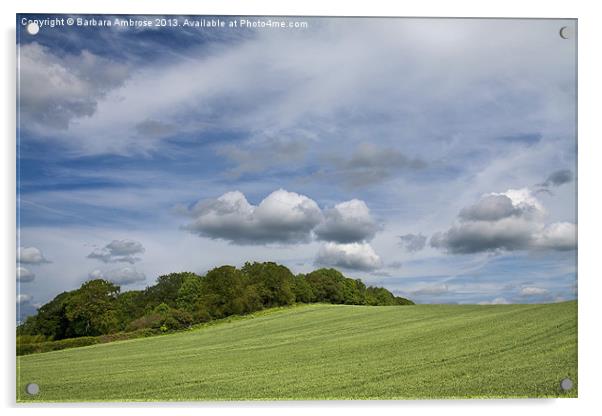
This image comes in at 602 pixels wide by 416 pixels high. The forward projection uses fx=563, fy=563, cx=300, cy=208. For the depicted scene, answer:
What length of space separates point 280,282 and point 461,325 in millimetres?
2419

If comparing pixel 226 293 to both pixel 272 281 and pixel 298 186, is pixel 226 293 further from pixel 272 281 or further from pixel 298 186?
pixel 298 186

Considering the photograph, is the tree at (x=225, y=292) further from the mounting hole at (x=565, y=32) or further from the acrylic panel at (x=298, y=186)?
the mounting hole at (x=565, y=32)

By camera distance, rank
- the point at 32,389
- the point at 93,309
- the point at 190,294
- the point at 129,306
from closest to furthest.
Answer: the point at 32,389 → the point at 93,309 → the point at 129,306 → the point at 190,294

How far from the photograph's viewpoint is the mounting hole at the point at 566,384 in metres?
6.63

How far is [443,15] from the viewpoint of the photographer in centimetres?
676

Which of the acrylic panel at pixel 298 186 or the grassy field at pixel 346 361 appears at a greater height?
the acrylic panel at pixel 298 186

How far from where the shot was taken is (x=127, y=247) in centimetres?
686

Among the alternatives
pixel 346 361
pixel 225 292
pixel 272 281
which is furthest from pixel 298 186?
pixel 346 361

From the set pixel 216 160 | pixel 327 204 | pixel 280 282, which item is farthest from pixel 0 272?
pixel 327 204

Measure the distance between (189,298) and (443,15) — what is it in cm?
477

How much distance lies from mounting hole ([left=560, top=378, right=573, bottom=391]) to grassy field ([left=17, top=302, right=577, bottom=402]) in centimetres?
5

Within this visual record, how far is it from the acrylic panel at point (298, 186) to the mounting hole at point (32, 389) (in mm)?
35

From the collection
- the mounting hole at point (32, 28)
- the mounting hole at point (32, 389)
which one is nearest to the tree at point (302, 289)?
the mounting hole at point (32, 389)

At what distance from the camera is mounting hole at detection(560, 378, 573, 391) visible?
6.63 m
